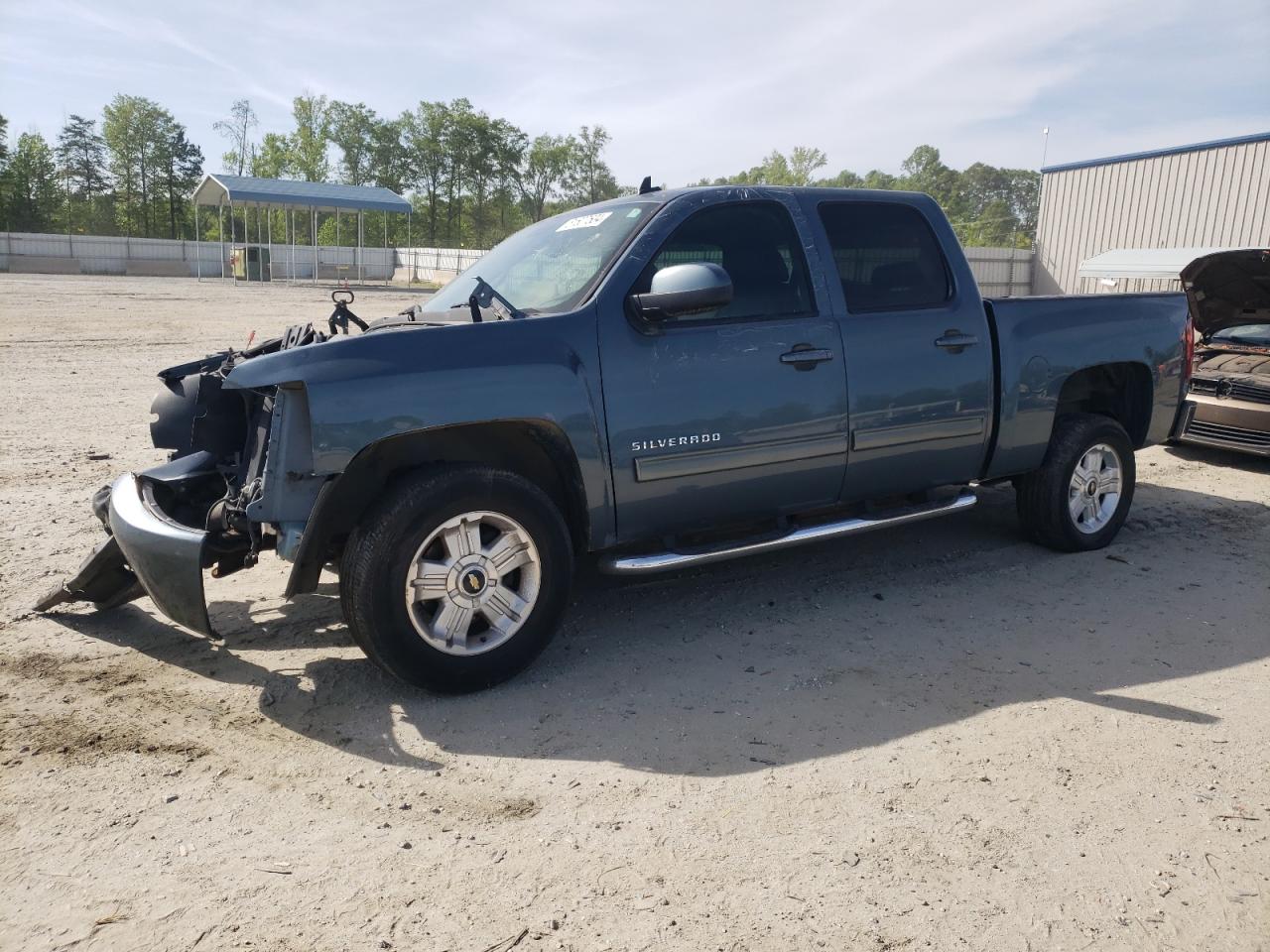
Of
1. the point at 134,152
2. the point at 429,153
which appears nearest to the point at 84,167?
the point at 134,152

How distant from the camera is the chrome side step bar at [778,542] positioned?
13.2 feet

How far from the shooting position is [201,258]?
167 feet

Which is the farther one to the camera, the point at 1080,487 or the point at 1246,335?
the point at 1246,335

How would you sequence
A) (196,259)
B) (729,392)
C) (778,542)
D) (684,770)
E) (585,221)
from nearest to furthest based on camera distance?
(684,770), (729,392), (778,542), (585,221), (196,259)

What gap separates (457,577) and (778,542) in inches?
58.3

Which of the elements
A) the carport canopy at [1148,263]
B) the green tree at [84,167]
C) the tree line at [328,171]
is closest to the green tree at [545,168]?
the tree line at [328,171]

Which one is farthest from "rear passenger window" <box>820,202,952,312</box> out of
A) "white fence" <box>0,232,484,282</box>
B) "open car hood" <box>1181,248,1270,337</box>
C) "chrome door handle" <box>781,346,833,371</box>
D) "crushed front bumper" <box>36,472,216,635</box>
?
"white fence" <box>0,232,484,282</box>

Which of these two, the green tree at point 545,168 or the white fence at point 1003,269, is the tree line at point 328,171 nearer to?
the green tree at point 545,168

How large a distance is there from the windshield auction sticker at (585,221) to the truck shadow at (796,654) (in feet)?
6.13

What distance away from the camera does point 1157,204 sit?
2306cm

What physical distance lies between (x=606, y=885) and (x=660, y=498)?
182 cm

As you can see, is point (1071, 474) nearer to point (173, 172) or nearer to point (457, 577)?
point (457, 577)

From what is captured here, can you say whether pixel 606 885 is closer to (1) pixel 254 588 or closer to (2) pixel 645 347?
(2) pixel 645 347

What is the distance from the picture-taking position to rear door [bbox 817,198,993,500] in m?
4.62
